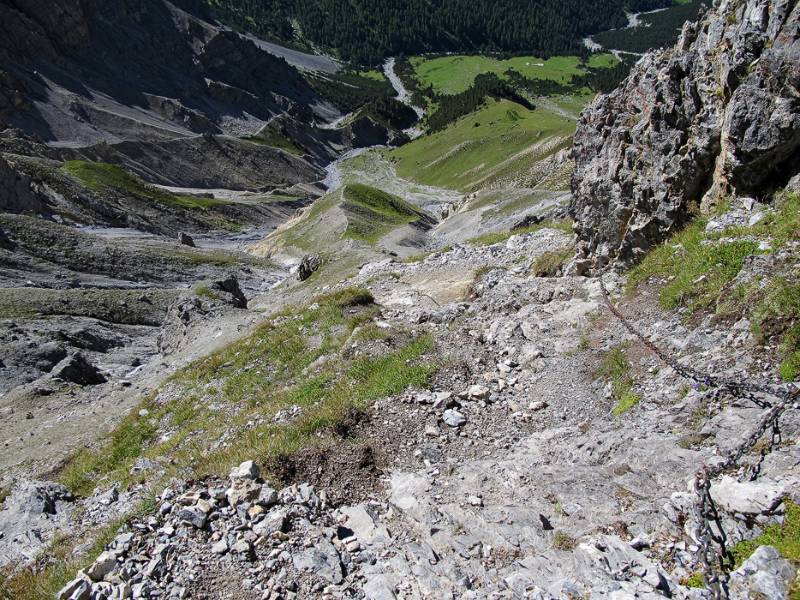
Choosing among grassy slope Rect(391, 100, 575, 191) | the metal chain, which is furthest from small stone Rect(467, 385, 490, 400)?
grassy slope Rect(391, 100, 575, 191)

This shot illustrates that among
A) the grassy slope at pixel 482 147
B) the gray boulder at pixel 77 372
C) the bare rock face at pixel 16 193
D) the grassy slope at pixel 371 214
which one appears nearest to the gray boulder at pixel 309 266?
the grassy slope at pixel 371 214

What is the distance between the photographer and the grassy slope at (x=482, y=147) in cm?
10812

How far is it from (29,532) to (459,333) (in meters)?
12.8

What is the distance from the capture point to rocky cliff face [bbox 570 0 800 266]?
12.7 meters

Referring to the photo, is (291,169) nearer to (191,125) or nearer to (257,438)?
(191,125)

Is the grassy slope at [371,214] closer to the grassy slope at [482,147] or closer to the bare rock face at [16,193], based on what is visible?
the grassy slope at [482,147]

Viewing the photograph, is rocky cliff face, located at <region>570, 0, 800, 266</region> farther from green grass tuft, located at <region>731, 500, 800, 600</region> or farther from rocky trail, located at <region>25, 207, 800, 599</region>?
green grass tuft, located at <region>731, 500, 800, 600</region>

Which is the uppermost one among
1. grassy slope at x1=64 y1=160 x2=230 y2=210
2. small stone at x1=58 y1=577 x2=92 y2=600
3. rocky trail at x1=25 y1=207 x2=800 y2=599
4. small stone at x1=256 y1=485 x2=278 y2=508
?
grassy slope at x1=64 y1=160 x2=230 y2=210

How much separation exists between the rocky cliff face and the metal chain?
703cm

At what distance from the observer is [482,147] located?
12675 cm

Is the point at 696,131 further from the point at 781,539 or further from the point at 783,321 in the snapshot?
the point at 781,539

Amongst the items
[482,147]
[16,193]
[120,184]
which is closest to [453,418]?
[16,193]

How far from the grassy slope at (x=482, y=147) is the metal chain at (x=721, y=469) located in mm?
91663

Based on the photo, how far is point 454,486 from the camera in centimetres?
921
